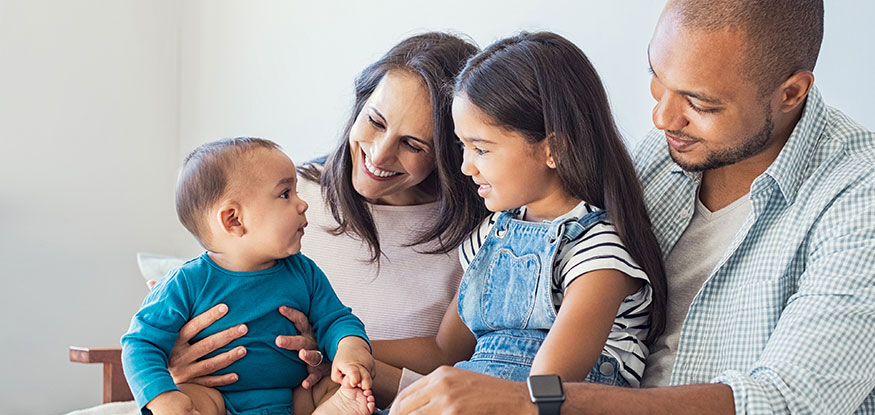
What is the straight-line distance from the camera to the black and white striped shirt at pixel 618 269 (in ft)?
4.86

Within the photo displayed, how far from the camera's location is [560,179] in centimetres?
163

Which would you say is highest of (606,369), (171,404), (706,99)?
(706,99)

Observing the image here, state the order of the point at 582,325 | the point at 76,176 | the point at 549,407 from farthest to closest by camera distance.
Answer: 1. the point at 76,176
2. the point at 582,325
3. the point at 549,407

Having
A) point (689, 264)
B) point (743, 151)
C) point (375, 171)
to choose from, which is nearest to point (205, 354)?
point (375, 171)

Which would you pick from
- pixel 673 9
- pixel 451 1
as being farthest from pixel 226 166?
pixel 451 1

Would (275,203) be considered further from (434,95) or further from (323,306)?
(434,95)

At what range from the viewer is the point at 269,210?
1.59m

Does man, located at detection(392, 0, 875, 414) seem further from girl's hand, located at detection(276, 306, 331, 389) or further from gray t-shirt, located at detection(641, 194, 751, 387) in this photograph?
girl's hand, located at detection(276, 306, 331, 389)

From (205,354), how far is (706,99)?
996 millimetres

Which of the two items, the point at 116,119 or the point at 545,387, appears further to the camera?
the point at 116,119

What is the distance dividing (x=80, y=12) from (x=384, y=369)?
7.15 feet

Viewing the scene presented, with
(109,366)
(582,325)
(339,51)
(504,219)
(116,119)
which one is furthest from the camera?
(116,119)

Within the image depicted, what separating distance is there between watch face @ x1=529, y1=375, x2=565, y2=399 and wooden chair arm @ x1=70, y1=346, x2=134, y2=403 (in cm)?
119

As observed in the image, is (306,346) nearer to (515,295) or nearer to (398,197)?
(515,295)
